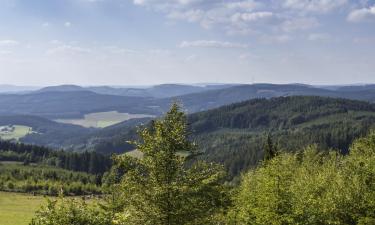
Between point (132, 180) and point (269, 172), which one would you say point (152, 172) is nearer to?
point (132, 180)

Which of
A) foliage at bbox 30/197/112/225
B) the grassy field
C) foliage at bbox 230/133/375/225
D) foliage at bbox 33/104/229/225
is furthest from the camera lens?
the grassy field

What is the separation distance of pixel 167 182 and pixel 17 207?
7170cm

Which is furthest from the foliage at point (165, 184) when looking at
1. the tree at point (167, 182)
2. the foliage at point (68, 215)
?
the foliage at point (68, 215)

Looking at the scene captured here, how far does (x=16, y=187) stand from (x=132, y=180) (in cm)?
11498

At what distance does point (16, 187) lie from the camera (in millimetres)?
135000

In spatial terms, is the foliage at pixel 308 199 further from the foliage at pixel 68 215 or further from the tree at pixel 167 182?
the foliage at pixel 68 215

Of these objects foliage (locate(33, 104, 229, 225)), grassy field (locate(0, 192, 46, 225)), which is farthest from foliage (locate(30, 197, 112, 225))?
grassy field (locate(0, 192, 46, 225))

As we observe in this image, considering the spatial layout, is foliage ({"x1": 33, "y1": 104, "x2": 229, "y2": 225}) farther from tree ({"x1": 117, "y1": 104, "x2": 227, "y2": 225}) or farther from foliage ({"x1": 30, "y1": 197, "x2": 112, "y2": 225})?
foliage ({"x1": 30, "y1": 197, "x2": 112, "y2": 225})

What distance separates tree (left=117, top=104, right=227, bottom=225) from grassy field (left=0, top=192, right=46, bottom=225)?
41897mm

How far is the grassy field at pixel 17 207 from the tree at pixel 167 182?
41897 millimetres

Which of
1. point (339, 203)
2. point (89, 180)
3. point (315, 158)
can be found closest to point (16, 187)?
point (89, 180)

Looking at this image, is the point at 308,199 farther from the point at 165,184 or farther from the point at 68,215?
the point at 68,215

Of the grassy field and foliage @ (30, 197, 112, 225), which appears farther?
the grassy field

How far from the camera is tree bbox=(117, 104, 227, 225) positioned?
29.9m
